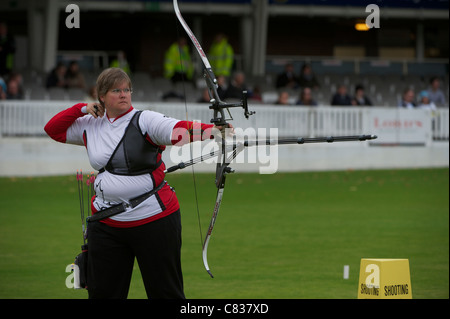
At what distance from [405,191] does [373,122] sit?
410 centimetres

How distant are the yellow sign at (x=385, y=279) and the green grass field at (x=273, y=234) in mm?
2562

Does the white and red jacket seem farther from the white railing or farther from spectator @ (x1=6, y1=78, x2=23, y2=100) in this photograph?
spectator @ (x1=6, y1=78, x2=23, y2=100)

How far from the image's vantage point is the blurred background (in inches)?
899

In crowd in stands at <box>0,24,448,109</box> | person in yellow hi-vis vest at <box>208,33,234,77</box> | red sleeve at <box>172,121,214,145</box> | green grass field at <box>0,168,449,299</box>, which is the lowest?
green grass field at <box>0,168,449,299</box>

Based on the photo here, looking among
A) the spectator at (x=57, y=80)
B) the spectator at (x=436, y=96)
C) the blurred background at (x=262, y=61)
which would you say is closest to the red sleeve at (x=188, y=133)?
the blurred background at (x=262, y=61)

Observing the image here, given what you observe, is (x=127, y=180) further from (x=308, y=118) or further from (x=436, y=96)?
(x=436, y=96)

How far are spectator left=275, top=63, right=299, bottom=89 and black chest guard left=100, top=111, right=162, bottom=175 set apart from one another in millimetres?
19674

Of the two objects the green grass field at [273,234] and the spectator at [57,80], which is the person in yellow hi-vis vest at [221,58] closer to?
the spectator at [57,80]

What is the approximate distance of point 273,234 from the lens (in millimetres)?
13359

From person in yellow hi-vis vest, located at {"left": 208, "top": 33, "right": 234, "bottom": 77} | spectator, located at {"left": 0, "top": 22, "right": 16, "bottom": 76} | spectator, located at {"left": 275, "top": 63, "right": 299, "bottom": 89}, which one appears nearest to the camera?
spectator, located at {"left": 0, "top": 22, "right": 16, "bottom": 76}

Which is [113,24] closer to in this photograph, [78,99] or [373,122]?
[78,99]

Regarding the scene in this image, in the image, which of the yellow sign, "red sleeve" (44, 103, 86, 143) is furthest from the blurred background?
"red sleeve" (44, 103, 86, 143)

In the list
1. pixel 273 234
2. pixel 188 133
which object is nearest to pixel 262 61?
pixel 273 234

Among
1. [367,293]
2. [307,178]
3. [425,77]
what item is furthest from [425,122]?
[367,293]
